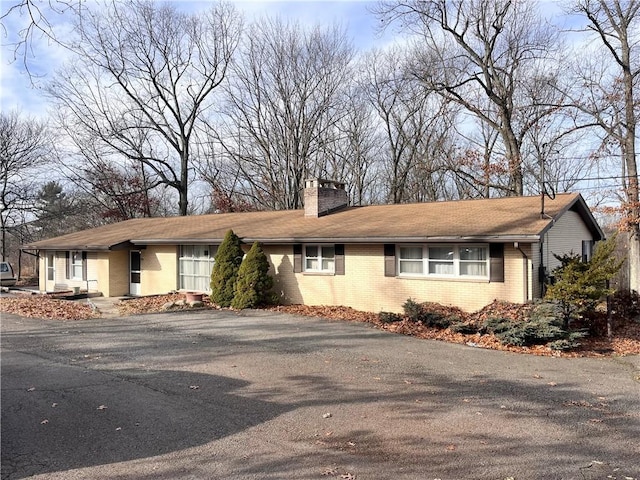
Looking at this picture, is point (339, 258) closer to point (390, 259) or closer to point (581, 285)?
point (390, 259)

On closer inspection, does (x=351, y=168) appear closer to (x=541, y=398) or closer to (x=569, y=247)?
(x=569, y=247)

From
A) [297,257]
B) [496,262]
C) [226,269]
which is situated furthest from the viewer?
[226,269]

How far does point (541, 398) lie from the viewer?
6.63 metres

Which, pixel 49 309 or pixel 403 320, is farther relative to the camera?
pixel 49 309

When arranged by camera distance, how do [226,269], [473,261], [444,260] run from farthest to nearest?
[226,269] → [444,260] → [473,261]

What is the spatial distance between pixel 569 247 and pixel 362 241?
6.61 m

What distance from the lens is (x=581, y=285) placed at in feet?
35.7

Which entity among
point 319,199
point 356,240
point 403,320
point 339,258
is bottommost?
point 403,320

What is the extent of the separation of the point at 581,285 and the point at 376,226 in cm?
625

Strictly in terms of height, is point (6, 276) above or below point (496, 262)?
below

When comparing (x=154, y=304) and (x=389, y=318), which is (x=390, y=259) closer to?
(x=389, y=318)

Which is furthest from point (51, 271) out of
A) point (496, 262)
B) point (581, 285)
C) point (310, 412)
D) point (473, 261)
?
point (581, 285)

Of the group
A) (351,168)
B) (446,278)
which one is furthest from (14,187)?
(446,278)

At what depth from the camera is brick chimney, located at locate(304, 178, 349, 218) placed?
748 inches
